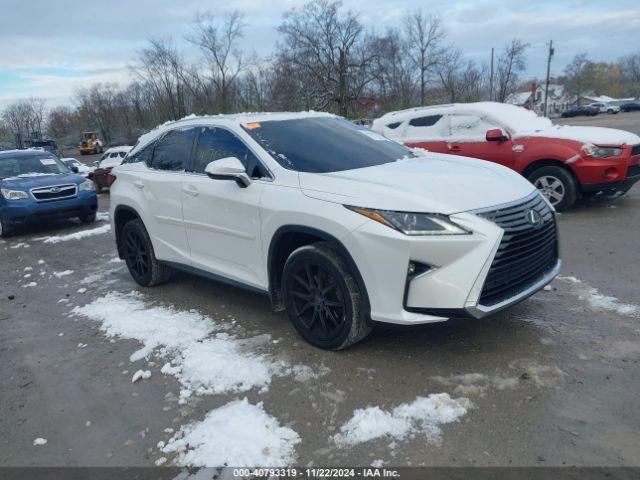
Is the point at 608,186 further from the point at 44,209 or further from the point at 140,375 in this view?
the point at 44,209

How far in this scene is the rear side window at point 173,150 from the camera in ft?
16.5

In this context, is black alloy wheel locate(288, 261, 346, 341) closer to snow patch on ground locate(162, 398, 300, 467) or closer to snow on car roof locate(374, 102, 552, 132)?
snow patch on ground locate(162, 398, 300, 467)

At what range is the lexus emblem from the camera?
3.50m

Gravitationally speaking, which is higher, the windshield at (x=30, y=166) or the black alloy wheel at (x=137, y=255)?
the windshield at (x=30, y=166)

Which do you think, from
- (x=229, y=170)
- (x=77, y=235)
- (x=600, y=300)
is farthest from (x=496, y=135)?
(x=77, y=235)

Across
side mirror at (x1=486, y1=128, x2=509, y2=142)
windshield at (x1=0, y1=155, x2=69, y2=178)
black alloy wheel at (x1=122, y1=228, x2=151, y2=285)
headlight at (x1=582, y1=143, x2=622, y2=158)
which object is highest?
side mirror at (x1=486, y1=128, x2=509, y2=142)

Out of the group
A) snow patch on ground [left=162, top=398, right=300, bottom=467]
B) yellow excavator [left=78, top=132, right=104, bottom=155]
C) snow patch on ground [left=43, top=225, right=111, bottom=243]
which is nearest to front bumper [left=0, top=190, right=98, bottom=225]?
snow patch on ground [left=43, top=225, right=111, bottom=243]

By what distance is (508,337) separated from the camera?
3.89 metres

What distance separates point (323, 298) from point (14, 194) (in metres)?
8.54

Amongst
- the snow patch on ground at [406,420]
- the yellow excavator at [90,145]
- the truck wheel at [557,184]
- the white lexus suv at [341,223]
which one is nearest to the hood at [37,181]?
the white lexus suv at [341,223]

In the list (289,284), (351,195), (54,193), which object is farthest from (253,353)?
(54,193)

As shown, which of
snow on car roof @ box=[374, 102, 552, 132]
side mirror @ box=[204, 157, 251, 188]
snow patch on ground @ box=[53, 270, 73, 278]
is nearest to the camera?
side mirror @ box=[204, 157, 251, 188]

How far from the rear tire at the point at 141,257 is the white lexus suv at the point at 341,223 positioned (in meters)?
0.31

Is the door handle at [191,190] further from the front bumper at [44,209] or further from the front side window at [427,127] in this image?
the front bumper at [44,209]
